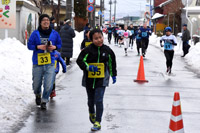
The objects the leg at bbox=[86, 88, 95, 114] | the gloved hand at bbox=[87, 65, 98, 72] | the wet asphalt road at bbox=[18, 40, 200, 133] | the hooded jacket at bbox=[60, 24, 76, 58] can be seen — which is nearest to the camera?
the gloved hand at bbox=[87, 65, 98, 72]

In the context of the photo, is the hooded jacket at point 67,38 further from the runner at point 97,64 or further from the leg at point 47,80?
the runner at point 97,64

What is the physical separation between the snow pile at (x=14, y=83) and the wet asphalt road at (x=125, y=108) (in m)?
0.32

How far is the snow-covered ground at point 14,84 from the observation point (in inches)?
304

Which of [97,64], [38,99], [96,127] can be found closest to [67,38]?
[38,99]

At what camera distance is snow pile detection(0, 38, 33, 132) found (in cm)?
781

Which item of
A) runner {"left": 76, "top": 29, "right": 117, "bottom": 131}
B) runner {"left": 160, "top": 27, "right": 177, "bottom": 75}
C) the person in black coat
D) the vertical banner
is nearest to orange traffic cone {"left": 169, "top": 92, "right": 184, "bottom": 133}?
runner {"left": 76, "top": 29, "right": 117, "bottom": 131}

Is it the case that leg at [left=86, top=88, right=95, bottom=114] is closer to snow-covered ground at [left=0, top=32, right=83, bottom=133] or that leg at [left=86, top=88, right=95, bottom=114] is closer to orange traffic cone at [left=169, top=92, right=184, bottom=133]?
snow-covered ground at [left=0, top=32, right=83, bottom=133]

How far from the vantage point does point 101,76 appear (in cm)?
693

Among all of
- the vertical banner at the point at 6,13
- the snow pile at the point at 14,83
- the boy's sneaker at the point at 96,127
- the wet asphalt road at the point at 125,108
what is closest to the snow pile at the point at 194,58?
the wet asphalt road at the point at 125,108

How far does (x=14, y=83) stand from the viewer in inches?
440

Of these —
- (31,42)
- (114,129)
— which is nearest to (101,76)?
(114,129)

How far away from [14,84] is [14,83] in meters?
0.16

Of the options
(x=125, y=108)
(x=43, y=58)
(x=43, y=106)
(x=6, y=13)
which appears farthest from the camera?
(x=6, y=13)

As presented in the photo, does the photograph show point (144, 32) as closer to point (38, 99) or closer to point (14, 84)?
point (14, 84)
